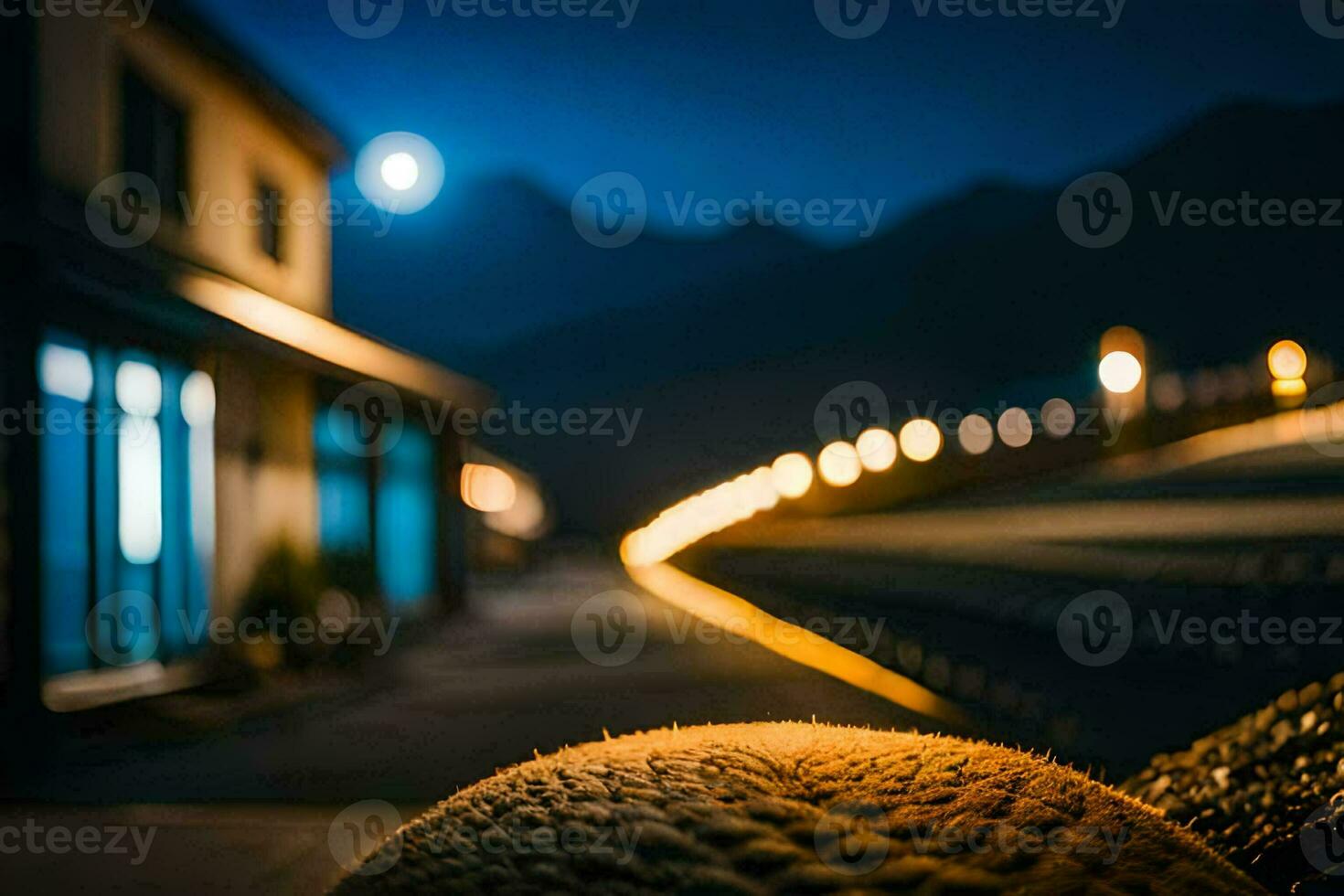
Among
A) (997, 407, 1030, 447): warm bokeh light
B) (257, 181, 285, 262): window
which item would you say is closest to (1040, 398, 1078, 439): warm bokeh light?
(997, 407, 1030, 447): warm bokeh light

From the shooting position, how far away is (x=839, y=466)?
3206cm

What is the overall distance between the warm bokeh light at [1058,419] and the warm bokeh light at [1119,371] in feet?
3.42

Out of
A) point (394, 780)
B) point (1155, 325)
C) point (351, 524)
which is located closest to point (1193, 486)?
point (351, 524)

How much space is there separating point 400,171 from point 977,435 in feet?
51.5

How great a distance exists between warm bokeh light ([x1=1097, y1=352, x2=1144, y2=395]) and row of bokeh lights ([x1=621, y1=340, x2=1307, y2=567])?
2 cm

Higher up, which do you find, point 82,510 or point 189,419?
point 189,419

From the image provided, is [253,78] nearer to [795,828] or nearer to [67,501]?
[67,501]

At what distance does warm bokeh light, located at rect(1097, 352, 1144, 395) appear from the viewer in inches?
866

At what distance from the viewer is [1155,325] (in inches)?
5325

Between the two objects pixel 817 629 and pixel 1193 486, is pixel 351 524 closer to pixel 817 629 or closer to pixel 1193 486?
pixel 817 629

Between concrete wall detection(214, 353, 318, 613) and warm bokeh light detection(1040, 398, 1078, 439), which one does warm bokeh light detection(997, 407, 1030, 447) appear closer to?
warm bokeh light detection(1040, 398, 1078, 439)

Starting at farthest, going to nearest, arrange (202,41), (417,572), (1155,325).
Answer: (1155,325) < (417,572) < (202,41)

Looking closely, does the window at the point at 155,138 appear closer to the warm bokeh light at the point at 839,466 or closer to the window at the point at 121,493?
the window at the point at 121,493

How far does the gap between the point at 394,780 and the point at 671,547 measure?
29.3m
